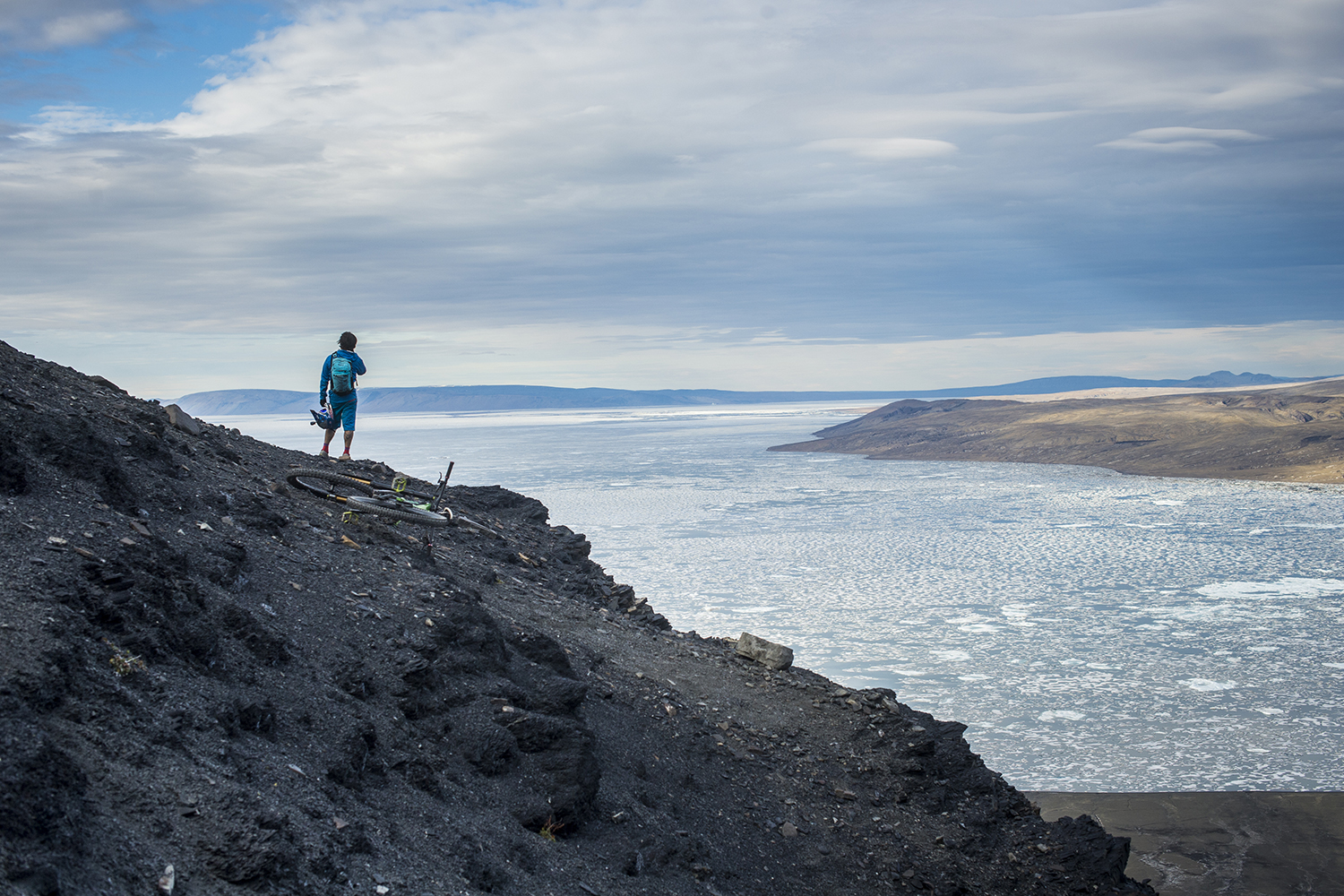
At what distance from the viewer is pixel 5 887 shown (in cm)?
311

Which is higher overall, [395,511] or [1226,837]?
[395,511]

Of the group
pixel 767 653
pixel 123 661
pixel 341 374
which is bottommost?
pixel 767 653

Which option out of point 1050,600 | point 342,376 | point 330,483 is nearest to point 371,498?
point 330,483

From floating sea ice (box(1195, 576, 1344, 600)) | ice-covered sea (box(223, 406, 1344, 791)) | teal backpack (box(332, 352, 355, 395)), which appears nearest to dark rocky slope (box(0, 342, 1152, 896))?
teal backpack (box(332, 352, 355, 395))

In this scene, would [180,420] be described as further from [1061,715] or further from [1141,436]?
[1141,436]

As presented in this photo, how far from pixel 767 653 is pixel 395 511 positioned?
4.72 m

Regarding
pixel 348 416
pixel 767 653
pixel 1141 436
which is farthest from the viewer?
pixel 1141 436

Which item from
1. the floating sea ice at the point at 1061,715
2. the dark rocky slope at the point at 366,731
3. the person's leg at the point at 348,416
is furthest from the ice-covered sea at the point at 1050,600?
the person's leg at the point at 348,416

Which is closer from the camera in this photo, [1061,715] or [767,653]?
[767,653]

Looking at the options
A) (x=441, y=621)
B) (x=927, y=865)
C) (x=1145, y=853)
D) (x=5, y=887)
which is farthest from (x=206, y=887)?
(x=1145, y=853)

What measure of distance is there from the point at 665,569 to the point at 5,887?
22412 mm

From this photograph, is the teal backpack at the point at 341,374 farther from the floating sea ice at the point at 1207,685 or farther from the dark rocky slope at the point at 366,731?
the floating sea ice at the point at 1207,685

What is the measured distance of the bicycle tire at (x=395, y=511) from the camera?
31.7 feet

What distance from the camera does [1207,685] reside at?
50.9ft
